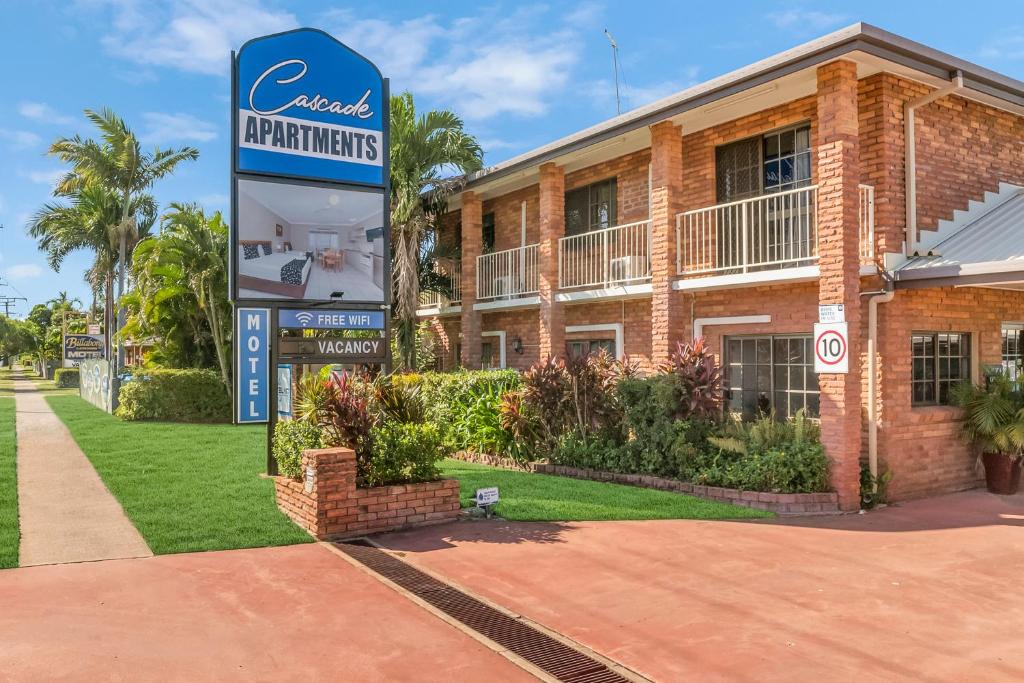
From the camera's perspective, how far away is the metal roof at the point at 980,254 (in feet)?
30.1

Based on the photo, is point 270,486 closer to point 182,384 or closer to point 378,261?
point 378,261

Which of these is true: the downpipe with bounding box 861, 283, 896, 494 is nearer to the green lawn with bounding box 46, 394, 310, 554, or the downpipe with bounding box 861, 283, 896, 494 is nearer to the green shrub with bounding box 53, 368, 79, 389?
the green lawn with bounding box 46, 394, 310, 554

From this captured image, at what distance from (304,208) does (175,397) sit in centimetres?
1179

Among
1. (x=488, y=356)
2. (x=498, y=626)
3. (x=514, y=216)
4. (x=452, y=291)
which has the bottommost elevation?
(x=498, y=626)

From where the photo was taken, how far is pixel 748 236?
12227 mm

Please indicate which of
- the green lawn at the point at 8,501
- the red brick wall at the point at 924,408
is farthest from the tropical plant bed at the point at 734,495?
the green lawn at the point at 8,501

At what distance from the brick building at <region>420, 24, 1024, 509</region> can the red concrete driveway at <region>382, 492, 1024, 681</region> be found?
195cm

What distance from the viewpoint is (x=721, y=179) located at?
1293cm

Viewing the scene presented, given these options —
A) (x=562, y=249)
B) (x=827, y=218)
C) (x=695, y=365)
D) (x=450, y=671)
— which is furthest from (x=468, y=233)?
(x=450, y=671)

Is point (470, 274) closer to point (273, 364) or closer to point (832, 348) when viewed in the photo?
point (273, 364)

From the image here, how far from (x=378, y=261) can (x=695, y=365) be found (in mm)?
4818

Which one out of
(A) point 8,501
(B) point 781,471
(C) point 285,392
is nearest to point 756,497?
(B) point 781,471

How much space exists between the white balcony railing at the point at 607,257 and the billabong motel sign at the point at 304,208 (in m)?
4.43

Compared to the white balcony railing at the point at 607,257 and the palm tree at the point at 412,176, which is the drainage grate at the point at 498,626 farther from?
the palm tree at the point at 412,176
